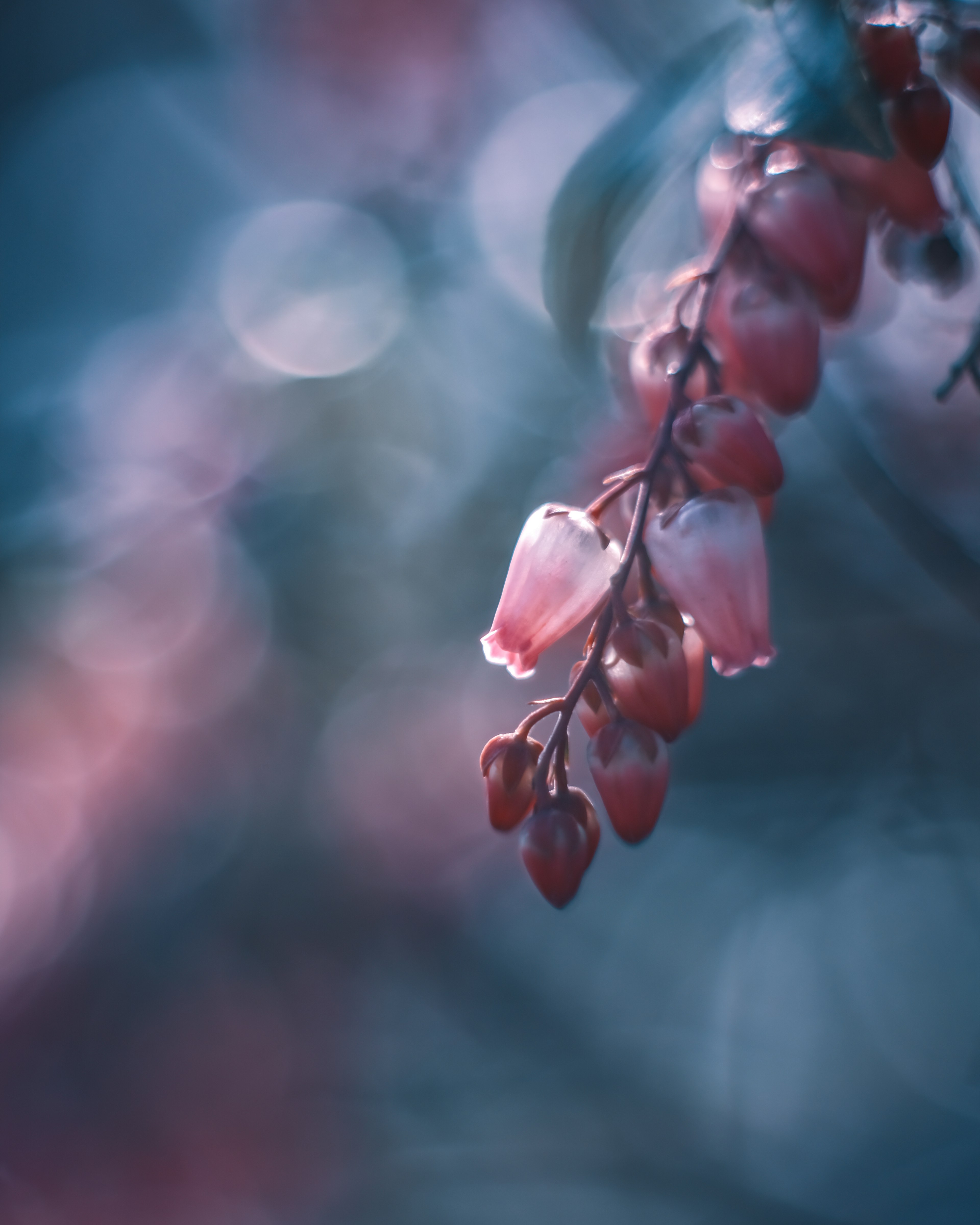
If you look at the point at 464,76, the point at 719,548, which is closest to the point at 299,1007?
the point at 719,548

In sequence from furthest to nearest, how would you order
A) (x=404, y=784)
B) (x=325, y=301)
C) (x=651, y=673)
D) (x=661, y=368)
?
(x=404, y=784) < (x=325, y=301) < (x=661, y=368) < (x=651, y=673)

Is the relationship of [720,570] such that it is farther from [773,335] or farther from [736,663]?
[773,335]

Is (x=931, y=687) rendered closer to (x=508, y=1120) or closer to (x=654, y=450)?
(x=508, y=1120)

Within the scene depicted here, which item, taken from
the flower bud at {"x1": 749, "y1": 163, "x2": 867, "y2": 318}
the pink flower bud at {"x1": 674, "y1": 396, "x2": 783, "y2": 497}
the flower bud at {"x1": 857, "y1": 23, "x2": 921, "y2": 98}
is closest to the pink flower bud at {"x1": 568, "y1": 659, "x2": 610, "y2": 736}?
the pink flower bud at {"x1": 674, "y1": 396, "x2": 783, "y2": 497}

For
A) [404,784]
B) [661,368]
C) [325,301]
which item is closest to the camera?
[661,368]

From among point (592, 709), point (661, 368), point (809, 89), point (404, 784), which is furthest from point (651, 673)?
point (404, 784)

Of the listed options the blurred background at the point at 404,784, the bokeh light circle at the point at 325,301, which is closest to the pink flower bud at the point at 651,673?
the blurred background at the point at 404,784

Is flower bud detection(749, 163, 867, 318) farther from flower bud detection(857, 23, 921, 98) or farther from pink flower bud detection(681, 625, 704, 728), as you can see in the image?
pink flower bud detection(681, 625, 704, 728)
